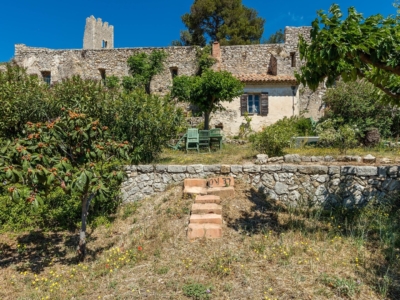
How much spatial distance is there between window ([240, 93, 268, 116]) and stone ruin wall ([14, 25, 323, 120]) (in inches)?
115

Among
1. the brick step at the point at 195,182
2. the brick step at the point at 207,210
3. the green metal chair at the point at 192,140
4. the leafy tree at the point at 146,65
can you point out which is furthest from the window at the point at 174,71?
the brick step at the point at 207,210

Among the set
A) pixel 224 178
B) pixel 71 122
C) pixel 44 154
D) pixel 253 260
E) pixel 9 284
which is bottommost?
pixel 9 284

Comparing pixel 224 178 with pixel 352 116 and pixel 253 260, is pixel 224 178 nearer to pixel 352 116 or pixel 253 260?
pixel 253 260

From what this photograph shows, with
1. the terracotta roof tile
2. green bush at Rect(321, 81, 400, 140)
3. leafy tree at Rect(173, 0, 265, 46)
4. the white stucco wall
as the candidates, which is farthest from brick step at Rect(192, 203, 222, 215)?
leafy tree at Rect(173, 0, 265, 46)

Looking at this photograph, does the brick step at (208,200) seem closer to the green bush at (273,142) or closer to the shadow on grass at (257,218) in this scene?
the shadow on grass at (257,218)

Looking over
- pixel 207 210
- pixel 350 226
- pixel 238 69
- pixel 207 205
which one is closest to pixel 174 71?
pixel 238 69

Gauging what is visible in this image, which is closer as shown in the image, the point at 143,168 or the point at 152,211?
the point at 152,211

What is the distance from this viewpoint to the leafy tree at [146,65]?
17688 millimetres

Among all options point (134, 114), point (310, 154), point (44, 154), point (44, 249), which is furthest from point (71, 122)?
point (310, 154)

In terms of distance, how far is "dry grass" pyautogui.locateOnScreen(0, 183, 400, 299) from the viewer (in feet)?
11.4

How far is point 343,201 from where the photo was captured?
640cm

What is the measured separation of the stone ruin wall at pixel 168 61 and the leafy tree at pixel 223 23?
5.61 meters

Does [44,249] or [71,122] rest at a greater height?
[71,122]

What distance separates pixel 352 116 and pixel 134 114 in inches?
399
